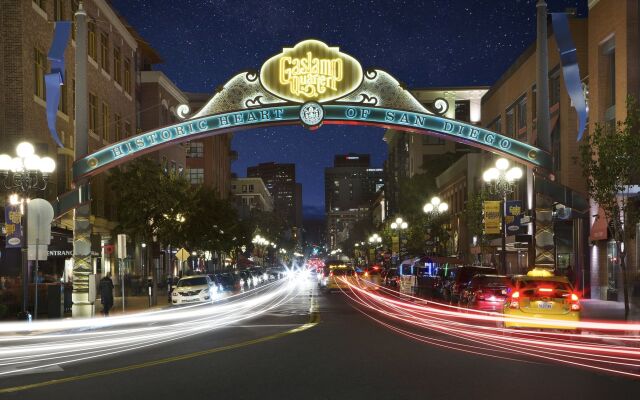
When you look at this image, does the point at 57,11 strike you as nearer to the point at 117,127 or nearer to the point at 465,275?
the point at 117,127

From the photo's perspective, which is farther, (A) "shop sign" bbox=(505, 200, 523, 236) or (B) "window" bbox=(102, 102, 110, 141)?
(B) "window" bbox=(102, 102, 110, 141)

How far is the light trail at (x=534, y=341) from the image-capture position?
1691 cm

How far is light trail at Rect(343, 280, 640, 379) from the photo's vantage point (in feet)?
55.5

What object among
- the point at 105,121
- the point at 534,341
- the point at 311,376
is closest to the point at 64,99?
the point at 105,121

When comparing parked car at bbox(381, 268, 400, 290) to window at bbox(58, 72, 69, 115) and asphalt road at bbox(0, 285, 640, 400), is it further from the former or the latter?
asphalt road at bbox(0, 285, 640, 400)

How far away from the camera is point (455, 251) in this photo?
84.6 metres

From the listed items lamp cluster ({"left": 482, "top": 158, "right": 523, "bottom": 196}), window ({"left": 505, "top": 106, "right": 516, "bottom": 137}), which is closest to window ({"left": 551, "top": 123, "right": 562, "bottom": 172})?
lamp cluster ({"left": 482, "top": 158, "right": 523, "bottom": 196})

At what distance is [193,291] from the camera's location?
4394cm

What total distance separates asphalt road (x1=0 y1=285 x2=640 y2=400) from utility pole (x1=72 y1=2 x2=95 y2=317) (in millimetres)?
10618

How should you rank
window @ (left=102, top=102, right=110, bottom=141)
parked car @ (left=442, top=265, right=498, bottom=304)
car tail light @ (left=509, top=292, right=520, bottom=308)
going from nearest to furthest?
car tail light @ (left=509, top=292, right=520, bottom=308)
parked car @ (left=442, top=265, right=498, bottom=304)
window @ (left=102, top=102, right=110, bottom=141)

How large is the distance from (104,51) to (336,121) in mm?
26924

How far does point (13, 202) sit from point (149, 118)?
4824 cm

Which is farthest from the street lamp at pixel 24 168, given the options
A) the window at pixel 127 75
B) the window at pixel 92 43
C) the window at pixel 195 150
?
the window at pixel 195 150

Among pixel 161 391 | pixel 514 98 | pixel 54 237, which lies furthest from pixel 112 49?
pixel 161 391
